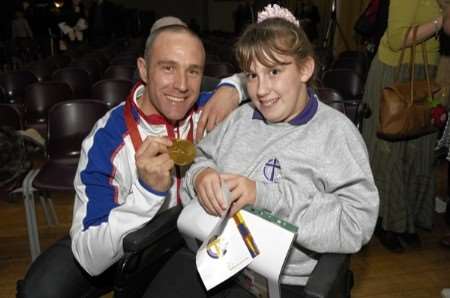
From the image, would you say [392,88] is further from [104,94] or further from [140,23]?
[140,23]

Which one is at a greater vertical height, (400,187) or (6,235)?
(400,187)

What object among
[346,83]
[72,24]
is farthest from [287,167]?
[72,24]

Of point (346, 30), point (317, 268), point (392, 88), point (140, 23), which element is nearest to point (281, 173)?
point (317, 268)

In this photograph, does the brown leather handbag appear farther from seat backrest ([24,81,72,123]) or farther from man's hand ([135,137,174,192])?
seat backrest ([24,81,72,123])

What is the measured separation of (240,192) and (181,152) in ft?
0.77

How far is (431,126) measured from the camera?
219cm

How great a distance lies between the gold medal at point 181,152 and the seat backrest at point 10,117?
2090 millimetres

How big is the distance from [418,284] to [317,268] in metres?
1.50

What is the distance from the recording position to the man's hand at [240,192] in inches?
43.9

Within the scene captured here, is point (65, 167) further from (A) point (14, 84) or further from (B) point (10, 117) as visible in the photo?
(A) point (14, 84)

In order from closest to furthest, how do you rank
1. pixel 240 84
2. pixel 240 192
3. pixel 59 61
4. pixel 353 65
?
pixel 240 192 < pixel 240 84 < pixel 353 65 < pixel 59 61

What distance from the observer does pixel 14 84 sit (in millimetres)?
4516

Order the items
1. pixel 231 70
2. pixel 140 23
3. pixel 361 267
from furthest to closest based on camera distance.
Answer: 1. pixel 140 23
2. pixel 231 70
3. pixel 361 267

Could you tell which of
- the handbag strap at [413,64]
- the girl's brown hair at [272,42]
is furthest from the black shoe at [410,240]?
the girl's brown hair at [272,42]
